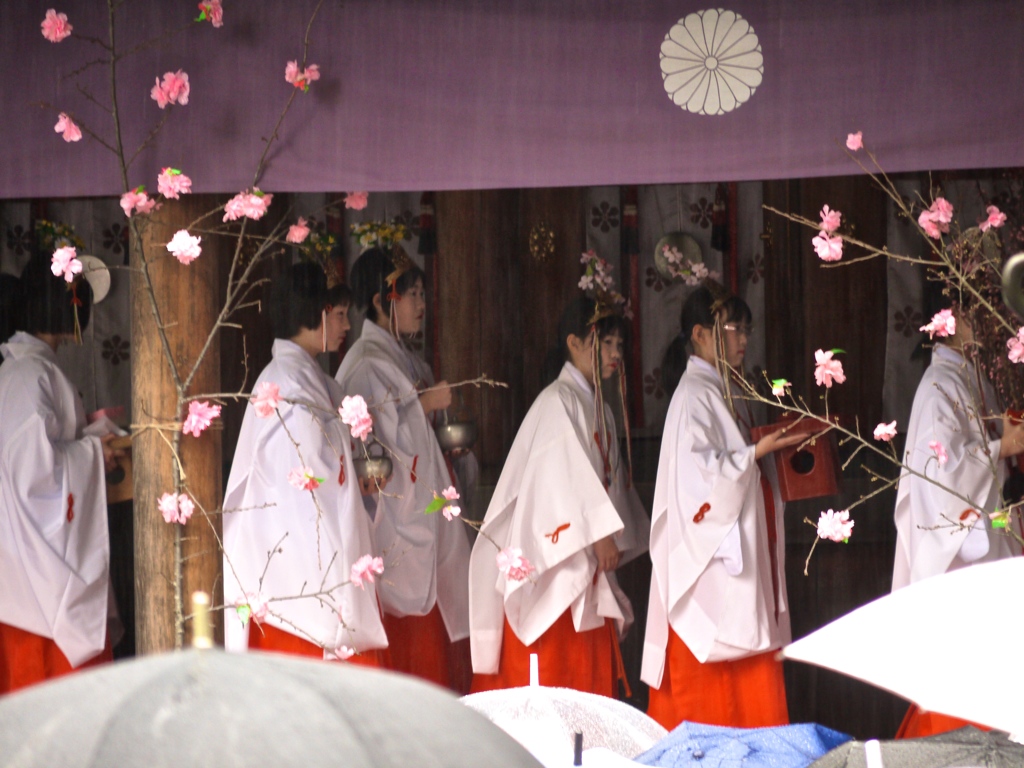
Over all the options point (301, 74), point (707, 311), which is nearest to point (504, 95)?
point (301, 74)

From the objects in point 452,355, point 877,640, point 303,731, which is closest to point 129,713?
point 303,731

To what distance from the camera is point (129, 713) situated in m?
1.15

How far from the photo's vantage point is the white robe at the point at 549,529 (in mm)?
5852

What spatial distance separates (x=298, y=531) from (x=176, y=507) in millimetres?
711

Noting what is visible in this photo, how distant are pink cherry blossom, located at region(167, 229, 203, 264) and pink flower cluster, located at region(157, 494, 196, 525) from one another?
0.88m

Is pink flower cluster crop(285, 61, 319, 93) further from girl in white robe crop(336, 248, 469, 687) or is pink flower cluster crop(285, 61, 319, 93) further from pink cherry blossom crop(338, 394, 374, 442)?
girl in white robe crop(336, 248, 469, 687)

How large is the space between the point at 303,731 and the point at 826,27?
3810 millimetres

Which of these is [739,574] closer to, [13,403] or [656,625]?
[656,625]

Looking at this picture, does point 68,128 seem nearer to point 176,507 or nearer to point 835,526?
point 176,507

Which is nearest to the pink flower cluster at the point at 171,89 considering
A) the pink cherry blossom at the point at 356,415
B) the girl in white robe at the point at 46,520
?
the pink cherry blossom at the point at 356,415

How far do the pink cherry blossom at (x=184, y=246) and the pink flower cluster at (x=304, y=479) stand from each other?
94cm

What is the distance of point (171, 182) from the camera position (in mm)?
4566

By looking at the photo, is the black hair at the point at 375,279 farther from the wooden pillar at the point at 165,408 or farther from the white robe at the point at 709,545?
the wooden pillar at the point at 165,408

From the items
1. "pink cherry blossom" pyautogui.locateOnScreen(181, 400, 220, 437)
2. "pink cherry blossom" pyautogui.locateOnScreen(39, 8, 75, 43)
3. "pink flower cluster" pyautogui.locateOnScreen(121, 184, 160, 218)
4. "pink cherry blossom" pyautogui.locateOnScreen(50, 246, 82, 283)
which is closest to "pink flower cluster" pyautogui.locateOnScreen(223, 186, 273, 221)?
"pink flower cluster" pyautogui.locateOnScreen(121, 184, 160, 218)
